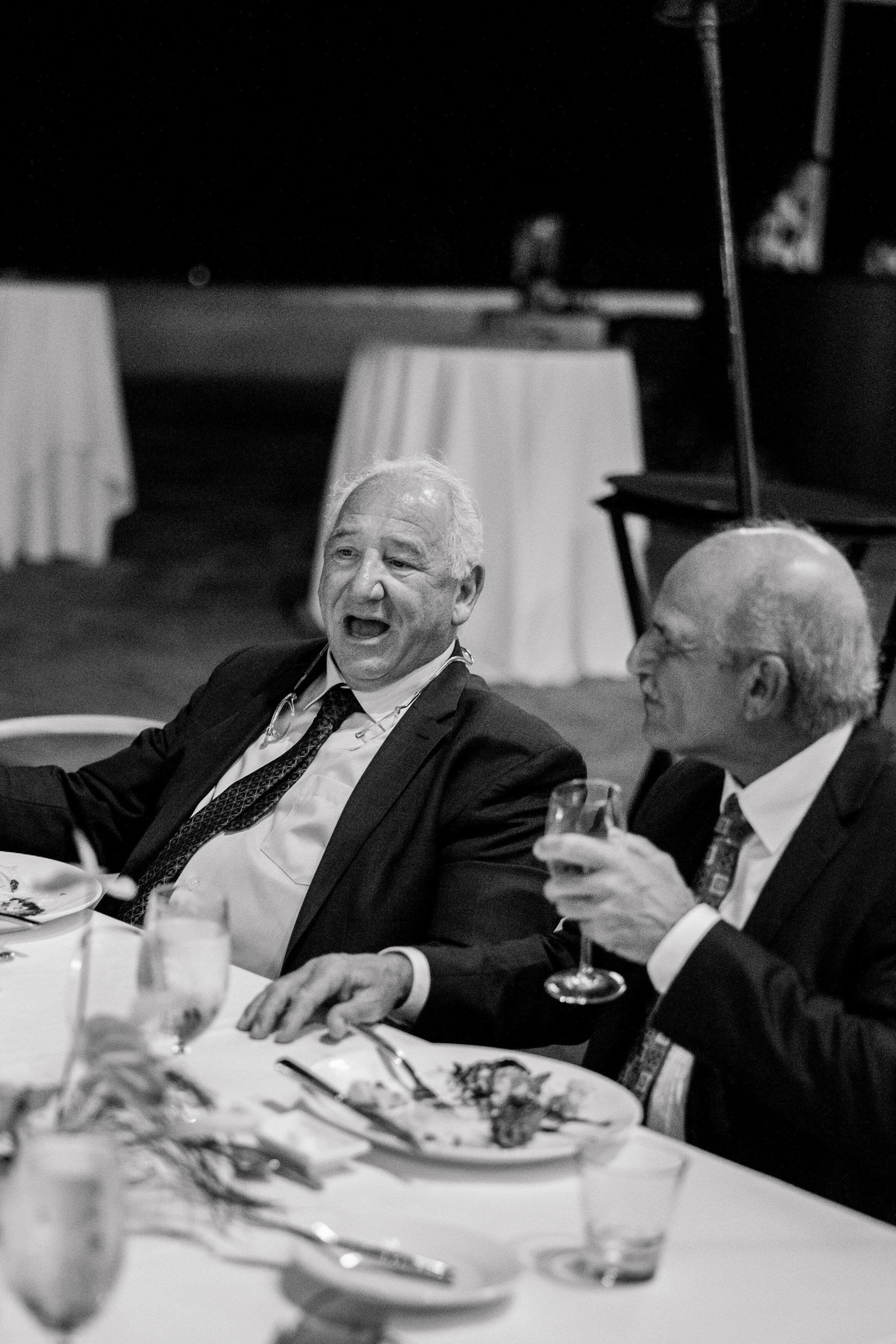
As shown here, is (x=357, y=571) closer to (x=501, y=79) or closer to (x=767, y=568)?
(x=767, y=568)

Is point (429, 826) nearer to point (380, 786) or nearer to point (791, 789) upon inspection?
point (380, 786)

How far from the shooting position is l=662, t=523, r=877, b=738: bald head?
1895 mm

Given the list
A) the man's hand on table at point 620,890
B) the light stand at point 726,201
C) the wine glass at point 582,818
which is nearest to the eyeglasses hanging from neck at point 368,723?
the wine glass at point 582,818

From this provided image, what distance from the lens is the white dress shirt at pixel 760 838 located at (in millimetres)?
1896

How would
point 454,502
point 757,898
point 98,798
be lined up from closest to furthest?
1. point 757,898
2. point 454,502
3. point 98,798

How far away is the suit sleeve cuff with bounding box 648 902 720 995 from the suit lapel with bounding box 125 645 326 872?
3.56ft

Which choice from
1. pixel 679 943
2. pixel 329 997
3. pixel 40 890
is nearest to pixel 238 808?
pixel 40 890

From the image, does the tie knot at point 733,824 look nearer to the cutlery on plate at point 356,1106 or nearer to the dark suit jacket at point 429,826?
the dark suit jacket at point 429,826

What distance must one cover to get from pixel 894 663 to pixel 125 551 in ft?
19.1

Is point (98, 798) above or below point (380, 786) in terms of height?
below

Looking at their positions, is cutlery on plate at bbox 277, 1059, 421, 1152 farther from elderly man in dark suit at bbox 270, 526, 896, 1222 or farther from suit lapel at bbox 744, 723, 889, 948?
suit lapel at bbox 744, 723, 889, 948

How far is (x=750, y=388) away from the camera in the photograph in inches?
404

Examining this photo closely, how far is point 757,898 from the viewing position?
1887 millimetres

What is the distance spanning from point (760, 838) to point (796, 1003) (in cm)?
27
